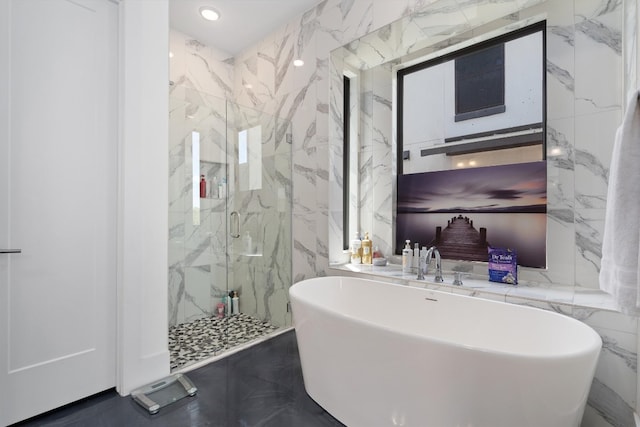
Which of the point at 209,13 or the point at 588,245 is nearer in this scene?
the point at 588,245

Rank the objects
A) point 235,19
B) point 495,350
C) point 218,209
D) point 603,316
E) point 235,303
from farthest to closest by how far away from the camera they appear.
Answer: point 235,303 → point 235,19 → point 218,209 → point 603,316 → point 495,350

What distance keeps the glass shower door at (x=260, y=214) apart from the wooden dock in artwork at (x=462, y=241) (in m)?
1.38

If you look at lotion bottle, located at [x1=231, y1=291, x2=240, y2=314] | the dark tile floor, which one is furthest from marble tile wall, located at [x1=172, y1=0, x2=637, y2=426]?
the dark tile floor

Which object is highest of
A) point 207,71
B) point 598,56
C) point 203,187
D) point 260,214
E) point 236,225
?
point 207,71

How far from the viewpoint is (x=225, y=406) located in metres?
1.77

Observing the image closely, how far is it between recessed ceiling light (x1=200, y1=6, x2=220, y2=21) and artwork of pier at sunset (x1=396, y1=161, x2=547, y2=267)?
223 centimetres

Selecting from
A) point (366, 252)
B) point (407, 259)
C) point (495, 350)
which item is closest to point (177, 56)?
point (366, 252)

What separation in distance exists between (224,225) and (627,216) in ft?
8.18

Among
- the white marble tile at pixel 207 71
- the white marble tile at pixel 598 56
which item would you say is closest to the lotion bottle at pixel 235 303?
the white marble tile at pixel 207 71

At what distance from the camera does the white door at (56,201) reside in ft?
5.20

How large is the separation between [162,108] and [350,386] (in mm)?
2005

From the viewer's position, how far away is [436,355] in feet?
4.08

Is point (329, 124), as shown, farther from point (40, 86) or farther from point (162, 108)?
point (40, 86)

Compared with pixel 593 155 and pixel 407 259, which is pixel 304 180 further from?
pixel 593 155
